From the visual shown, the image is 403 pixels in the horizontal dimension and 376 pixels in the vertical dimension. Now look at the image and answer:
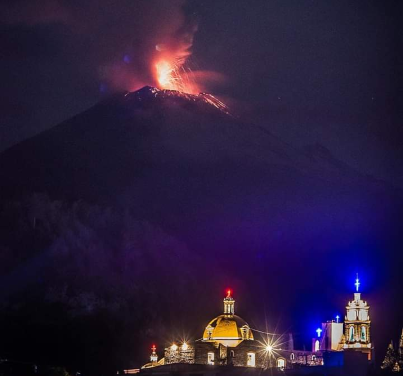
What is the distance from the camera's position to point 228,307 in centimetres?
4444

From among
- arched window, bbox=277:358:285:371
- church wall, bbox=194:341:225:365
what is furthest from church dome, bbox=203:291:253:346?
arched window, bbox=277:358:285:371

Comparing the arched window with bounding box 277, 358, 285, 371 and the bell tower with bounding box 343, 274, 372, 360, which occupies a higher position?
the bell tower with bounding box 343, 274, 372, 360

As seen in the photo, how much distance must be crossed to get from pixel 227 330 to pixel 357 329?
6.46 m

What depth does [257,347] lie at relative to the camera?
42562mm

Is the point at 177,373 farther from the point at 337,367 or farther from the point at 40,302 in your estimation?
the point at 40,302

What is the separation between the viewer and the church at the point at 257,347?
41.6 metres

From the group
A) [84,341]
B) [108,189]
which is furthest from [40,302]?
[108,189]

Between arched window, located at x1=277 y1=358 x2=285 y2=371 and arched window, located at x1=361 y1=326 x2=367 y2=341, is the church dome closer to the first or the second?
arched window, located at x1=277 y1=358 x2=285 y2=371

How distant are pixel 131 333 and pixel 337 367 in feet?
82.0

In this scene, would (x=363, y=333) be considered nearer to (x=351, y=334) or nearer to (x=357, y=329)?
(x=357, y=329)

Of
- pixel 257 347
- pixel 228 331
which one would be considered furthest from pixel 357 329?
pixel 228 331

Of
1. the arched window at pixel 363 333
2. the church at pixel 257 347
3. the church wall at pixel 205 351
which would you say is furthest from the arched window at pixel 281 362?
the arched window at pixel 363 333

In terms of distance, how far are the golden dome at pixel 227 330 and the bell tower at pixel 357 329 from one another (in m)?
4.90

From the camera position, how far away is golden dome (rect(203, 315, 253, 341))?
140 ft
